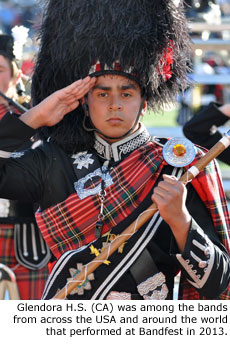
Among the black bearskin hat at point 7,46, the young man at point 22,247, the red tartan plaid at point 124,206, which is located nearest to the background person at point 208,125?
the young man at point 22,247

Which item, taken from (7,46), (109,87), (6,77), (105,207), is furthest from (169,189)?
(7,46)

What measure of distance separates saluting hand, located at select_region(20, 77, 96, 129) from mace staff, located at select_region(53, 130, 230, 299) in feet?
1.81

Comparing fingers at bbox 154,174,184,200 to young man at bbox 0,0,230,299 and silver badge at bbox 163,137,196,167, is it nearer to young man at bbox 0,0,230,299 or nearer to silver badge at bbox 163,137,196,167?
young man at bbox 0,0,230,299

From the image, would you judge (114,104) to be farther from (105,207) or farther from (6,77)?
(6,77)

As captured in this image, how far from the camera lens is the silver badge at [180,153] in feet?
9.04

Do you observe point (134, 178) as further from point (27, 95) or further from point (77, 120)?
point (27, 95)

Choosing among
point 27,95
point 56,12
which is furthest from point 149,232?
point 27,95

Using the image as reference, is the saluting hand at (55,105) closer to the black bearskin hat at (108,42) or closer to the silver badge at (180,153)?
the black bearskin hat at (108,42)

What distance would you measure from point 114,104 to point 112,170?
0.25 m

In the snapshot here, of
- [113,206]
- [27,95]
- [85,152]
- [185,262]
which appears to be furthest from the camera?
[27,95]

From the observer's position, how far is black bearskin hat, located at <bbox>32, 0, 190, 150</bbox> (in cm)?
295
